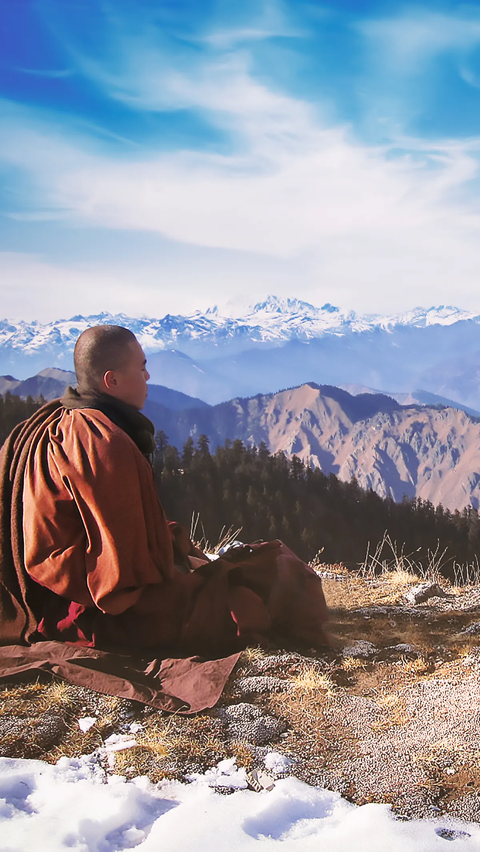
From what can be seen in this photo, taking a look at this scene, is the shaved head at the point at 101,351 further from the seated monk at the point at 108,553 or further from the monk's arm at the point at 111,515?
the monk's arm at the point at 111,515

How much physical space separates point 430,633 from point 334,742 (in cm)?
237

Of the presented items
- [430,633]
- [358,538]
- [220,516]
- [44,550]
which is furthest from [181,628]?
[358,538]

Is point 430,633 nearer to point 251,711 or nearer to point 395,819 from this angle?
point 251,711

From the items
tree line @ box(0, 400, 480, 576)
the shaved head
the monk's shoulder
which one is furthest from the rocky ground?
tree line @ box(0, 400, 480, 576)

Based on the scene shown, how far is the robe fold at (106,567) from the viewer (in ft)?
14.8

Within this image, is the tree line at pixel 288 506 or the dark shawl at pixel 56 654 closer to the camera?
the dark shawl at pixel 56 654

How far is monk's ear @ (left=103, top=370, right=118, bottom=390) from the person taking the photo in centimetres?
488

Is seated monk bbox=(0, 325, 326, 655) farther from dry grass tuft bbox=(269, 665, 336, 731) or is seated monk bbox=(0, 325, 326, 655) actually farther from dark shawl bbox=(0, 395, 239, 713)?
dry grass tuft bbox=(269, 665, 336, 731)

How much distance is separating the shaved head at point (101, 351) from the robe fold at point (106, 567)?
0.30m

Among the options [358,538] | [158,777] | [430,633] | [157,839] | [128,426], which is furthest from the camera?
[358,538]

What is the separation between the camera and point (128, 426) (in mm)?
4914

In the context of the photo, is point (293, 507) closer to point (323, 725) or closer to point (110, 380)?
point (110, 380)

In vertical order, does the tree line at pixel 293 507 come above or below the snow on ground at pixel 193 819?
below

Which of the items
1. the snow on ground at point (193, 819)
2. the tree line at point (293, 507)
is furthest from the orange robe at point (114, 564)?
the tree line at point (293, 507)
